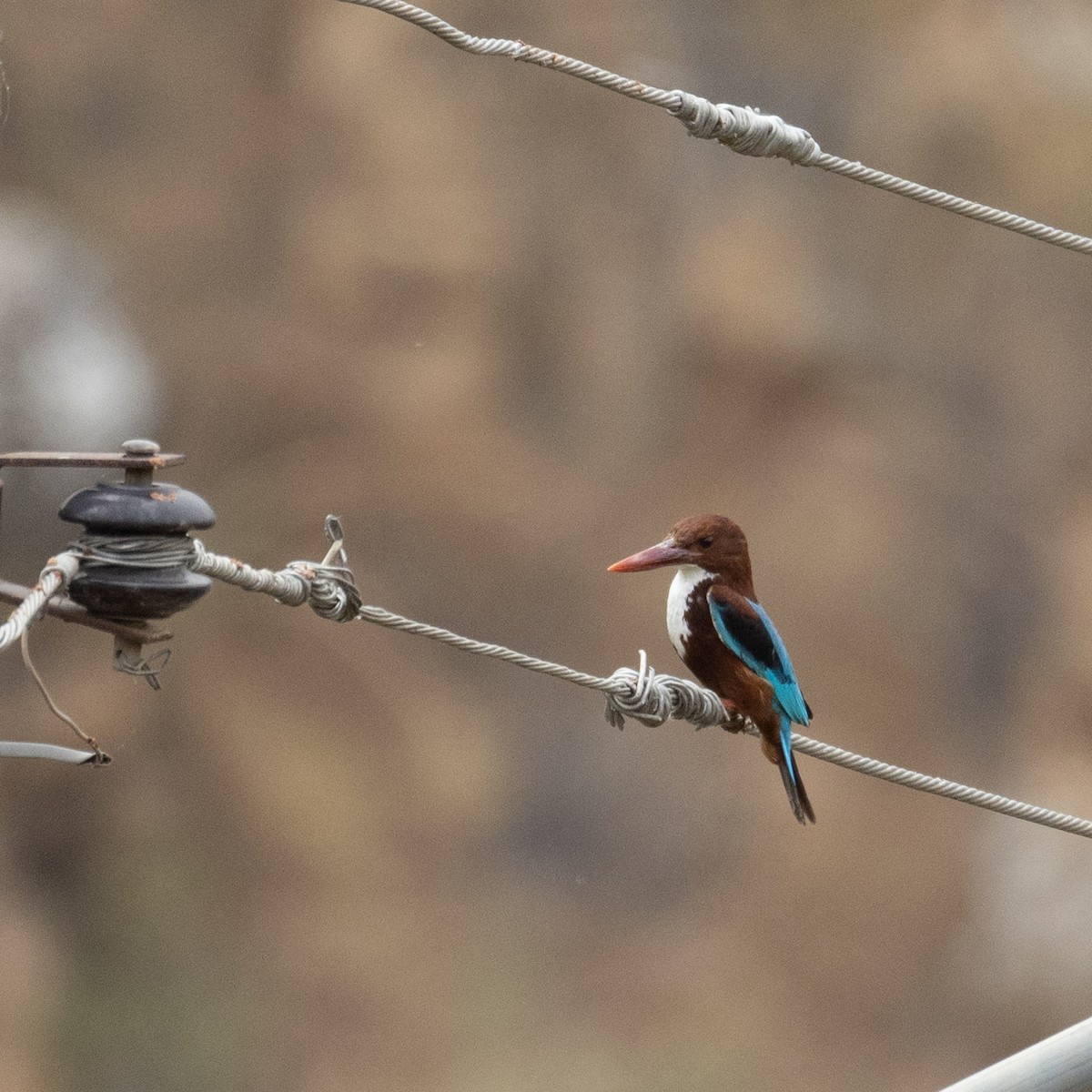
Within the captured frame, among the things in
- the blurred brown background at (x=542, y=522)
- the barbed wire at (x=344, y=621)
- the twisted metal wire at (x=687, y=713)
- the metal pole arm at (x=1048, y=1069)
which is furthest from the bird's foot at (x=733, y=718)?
the blurred brown background at (x=542, y=522)

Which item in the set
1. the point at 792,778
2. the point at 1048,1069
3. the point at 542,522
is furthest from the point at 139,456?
the point at 542,522

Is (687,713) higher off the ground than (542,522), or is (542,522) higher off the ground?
(687,713)

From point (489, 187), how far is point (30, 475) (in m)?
1.61

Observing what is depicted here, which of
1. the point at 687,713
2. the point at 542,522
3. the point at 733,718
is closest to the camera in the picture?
the point at 687,713

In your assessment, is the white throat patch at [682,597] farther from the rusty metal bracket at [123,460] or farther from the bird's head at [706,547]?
the rusty metal bracket at [123,460]

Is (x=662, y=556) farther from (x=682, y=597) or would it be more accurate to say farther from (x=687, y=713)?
(x=687, y=713)

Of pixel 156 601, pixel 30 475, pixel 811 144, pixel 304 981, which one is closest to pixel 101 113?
pixel 30 475

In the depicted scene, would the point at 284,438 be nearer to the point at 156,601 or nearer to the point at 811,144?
the point at 811,144

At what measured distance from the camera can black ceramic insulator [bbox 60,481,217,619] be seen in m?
1.30

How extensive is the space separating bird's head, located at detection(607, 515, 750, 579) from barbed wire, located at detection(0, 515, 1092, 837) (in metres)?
0.20

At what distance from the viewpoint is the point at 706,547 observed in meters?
2.23

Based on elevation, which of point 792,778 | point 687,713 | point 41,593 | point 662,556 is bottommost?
point 792,778

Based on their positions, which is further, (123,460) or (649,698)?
(649,698)

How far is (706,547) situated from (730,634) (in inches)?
4.8
